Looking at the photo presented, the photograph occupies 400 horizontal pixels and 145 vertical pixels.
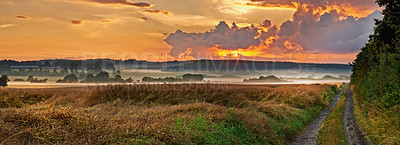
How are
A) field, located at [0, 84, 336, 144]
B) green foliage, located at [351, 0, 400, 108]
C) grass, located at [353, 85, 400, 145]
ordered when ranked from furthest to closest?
green foliage, located at [351, 0, 400, 108], grass, located at [353, 85, 400, 145], field, located at [0, 84, 336, 144]

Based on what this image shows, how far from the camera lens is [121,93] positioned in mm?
20469

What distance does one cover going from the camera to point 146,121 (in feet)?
31.5

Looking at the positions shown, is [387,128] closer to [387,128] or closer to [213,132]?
[387,128]

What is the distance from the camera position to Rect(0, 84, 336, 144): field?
6.54 metres

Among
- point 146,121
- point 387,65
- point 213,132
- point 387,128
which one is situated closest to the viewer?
point 213,132

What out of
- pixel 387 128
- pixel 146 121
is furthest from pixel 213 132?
pixel 387 128

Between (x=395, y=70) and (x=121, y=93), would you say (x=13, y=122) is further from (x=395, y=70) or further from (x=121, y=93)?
(x=395, y=70)

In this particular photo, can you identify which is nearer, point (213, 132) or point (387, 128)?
point (213, 132)

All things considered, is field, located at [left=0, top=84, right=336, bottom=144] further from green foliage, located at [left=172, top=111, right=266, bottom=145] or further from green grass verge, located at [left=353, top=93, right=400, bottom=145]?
green grass verge, located at [left=353, top=93, right=400, bottom=145]

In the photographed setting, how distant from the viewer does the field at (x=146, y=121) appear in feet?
21.4

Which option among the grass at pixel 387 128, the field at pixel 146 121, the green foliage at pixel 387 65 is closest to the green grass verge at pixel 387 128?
the grass at pixel 387 128

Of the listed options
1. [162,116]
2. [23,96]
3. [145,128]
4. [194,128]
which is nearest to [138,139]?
[145,128]

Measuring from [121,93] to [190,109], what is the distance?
917 cm

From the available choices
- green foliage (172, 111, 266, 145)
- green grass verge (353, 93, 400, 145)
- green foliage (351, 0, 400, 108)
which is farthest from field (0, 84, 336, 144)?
green foliage (351, 0, 400, 108)
